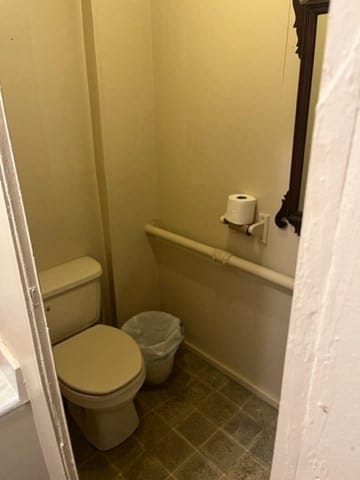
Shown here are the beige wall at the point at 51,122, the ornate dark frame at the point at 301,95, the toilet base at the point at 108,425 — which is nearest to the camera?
the ornate dark frame at the point at 301,95

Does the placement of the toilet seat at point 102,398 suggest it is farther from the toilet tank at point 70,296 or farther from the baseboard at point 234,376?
the baseboard at point 234,376

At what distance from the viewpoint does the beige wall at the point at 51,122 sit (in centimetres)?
145

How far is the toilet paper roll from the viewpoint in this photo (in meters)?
1.49

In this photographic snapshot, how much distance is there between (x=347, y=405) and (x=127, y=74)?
172 centimetres

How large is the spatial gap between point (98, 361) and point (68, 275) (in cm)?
44

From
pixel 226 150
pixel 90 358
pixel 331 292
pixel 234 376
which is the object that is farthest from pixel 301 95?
pixel 234 376

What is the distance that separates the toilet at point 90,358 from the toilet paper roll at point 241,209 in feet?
2.43

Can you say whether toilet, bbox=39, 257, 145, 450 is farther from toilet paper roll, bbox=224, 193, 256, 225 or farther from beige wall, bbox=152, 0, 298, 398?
toilet paper roll, bbox=224, 193, 256, 225

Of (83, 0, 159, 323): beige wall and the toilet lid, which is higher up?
(83, 0, 159, 323): beige wall

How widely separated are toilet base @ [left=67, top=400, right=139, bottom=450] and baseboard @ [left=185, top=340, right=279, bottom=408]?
581 millimetres

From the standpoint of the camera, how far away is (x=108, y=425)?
1600 millimetres

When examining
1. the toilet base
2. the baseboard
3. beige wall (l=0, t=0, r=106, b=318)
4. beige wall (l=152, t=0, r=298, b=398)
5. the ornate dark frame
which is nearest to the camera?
the ornate dark frame

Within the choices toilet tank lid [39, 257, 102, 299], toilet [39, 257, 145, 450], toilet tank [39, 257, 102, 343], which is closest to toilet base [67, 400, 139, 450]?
toilet [39, 257, 145, 450]

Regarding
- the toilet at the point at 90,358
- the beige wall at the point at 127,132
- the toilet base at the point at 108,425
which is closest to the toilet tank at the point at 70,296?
the toilet at the point at 90,358
